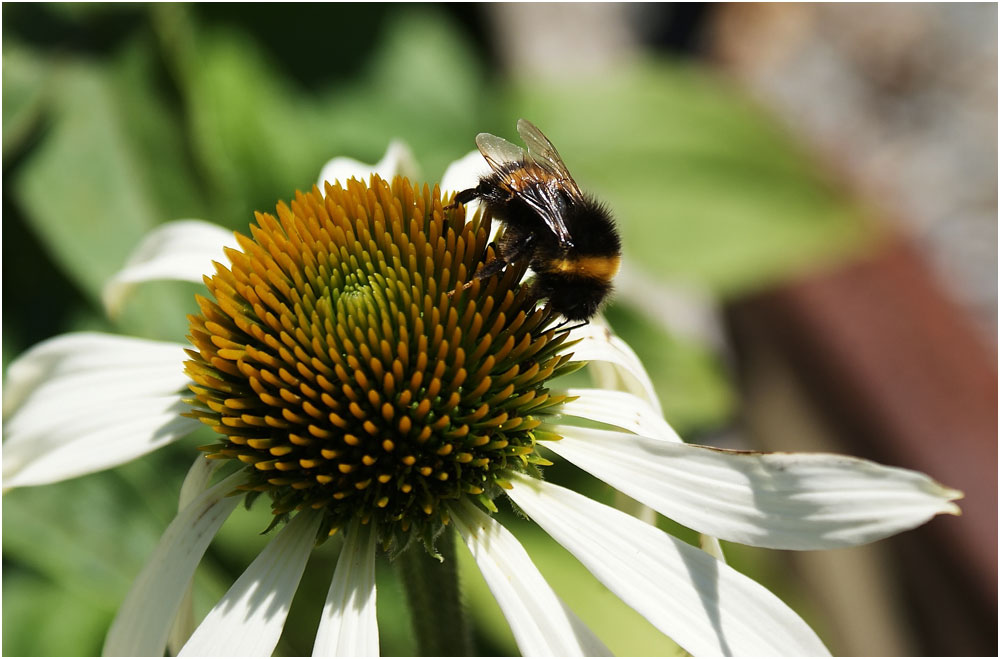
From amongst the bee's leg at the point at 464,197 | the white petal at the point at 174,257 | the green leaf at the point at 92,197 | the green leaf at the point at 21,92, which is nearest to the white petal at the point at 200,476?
the white petal at the point at 174,257

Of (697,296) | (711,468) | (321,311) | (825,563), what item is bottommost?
(825,563)

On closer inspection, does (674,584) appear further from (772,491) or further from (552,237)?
(552,237)

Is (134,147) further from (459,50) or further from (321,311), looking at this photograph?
(459,50)

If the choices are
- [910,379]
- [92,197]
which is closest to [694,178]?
[910,379]

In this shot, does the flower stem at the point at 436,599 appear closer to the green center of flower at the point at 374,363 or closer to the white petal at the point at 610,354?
the green center of flower at the point at 374,363

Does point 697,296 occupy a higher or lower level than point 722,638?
higher

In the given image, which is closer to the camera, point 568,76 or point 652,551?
point 652,551

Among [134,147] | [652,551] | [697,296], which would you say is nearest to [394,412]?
[652,551]

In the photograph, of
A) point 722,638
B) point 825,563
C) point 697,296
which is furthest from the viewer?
point 697,296
